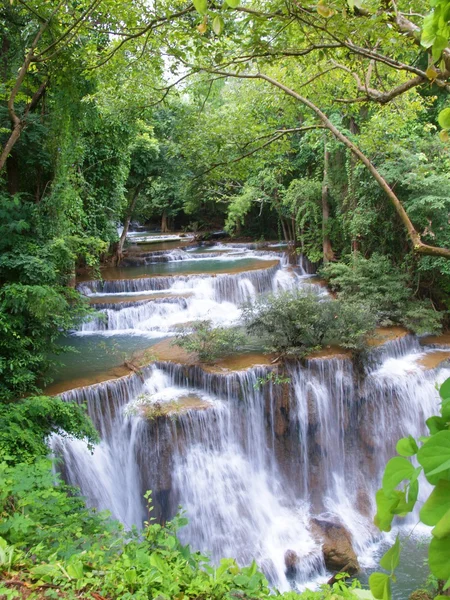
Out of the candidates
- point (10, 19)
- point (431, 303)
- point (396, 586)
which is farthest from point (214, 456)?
point (10, 19)

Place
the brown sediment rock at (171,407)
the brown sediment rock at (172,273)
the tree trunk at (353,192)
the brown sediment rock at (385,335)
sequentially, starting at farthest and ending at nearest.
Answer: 1. the brown sediment rock at (172,273)
2. the tree trunk at (353,192)
3. the brown sediment rock at (385,335)
4. the brown sediment rock at (171,407)

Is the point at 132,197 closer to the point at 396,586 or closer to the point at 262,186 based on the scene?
the point at 262,186

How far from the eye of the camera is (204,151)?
19.2 feet

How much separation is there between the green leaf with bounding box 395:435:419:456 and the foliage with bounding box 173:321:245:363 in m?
7.63

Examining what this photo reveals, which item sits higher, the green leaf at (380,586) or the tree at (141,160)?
the tree at (141,160)

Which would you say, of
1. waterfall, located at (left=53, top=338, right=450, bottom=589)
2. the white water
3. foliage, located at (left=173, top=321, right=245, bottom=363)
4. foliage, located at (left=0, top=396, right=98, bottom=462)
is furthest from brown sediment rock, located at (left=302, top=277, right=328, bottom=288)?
foliage, located at (left=0, top=396, right=98, bottom=462)

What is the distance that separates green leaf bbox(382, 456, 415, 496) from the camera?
746 mm

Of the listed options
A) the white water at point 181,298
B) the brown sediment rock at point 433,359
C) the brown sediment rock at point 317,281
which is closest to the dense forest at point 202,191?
the brown sediment rock at point 317,281

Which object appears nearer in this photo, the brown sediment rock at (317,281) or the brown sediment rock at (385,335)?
the brown sediment rock at (385,335)

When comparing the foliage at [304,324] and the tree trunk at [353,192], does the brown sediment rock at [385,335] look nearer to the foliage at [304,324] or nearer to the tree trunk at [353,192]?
the foliage at [304,324]

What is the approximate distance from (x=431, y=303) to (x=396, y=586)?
6810mm

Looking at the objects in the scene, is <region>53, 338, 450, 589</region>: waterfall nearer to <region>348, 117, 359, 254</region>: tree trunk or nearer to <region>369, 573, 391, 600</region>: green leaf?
<region>348, 117, 359, 254</region>: tree trunk

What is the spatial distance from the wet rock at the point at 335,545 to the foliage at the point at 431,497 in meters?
6.53

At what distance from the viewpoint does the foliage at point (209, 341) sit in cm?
848
